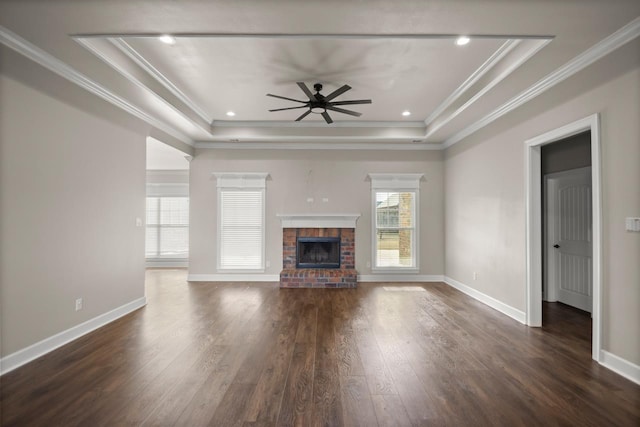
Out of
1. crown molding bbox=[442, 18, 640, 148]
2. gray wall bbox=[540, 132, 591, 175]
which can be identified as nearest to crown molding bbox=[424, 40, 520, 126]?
crown molding bbox=[442, 18, 640, 148]

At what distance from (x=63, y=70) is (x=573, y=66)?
16.1ft

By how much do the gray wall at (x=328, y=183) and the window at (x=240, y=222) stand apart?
151 mm

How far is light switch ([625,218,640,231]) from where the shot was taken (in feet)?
7.80

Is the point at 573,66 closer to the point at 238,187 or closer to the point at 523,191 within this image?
the point at 523,191

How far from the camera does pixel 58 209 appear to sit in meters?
3.04

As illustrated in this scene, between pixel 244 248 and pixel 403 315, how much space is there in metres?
3.46

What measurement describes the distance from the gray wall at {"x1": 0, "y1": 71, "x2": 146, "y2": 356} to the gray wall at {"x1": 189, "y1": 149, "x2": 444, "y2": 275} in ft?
6.60

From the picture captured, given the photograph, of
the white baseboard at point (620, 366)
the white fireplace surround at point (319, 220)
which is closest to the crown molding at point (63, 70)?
the white fireplace surround at point (319, 220)

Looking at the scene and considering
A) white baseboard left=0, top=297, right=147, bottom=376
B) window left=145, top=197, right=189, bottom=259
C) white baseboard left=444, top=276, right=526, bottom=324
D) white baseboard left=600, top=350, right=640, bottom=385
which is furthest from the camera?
window left=145, top=197, right=189, bottom=259

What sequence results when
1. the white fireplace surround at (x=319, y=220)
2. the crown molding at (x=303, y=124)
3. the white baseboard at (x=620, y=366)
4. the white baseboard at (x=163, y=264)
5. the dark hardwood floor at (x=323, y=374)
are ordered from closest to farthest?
the dark hardwood floor at (x=323, y=374)
the white baseboard at (x=620, y=366)
the crown molding at (x=303, y=124)
the white fireplace surround at (x=319, y=220)
the white baseboard at (x=163, y=264)

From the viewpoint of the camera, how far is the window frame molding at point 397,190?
19.9 ft

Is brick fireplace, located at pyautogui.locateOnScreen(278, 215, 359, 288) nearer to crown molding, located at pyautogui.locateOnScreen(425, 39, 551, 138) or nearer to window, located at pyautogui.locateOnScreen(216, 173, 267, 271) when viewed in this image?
window, located at pyautogui.locateOnScreen(216, 173, 267, 271)

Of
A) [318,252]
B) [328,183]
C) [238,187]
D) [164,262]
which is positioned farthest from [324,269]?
[164,262]

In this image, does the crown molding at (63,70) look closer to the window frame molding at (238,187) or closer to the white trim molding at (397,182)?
the window frame molding at (238,187)
